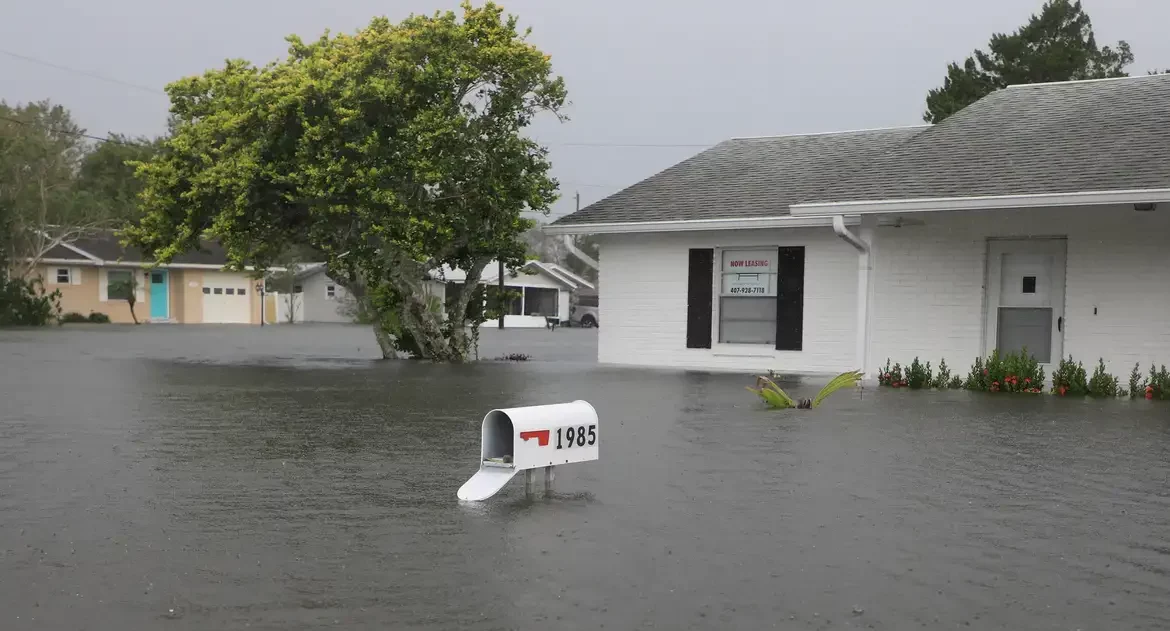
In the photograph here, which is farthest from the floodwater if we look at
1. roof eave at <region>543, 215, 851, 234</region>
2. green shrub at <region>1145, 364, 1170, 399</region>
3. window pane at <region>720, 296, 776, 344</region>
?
window pane at <region>720, 296, 776, 344</region>

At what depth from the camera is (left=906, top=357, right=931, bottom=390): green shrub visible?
60.4 ft

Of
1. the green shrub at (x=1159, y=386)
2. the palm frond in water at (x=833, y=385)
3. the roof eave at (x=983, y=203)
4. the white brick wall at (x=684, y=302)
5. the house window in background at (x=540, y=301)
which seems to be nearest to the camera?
the palm frond in water at (x=833, y=385)

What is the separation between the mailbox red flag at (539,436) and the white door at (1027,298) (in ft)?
40.6

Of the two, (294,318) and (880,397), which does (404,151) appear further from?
(294,318)

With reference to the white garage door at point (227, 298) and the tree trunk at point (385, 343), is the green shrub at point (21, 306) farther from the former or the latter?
the tree trunk at point (385, 343)

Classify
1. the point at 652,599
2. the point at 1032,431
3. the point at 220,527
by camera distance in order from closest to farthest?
the point at 652,599 < the point at 220,527 < the point at 1032,431

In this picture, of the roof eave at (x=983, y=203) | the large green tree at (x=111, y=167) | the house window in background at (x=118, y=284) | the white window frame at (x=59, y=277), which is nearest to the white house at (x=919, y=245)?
the roof eave at (x=983, y=203)

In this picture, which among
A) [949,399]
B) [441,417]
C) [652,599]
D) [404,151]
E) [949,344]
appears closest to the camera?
[652,599]

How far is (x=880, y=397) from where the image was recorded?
1662 centimetres

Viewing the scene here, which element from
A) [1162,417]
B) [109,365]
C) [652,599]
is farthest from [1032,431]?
[109,365]

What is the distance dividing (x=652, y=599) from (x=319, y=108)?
1826 centimetres

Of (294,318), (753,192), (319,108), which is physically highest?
(319,108)

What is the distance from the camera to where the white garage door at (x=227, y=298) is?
60.9 meters

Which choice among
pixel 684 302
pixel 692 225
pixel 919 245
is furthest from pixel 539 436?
pixel 684 302
